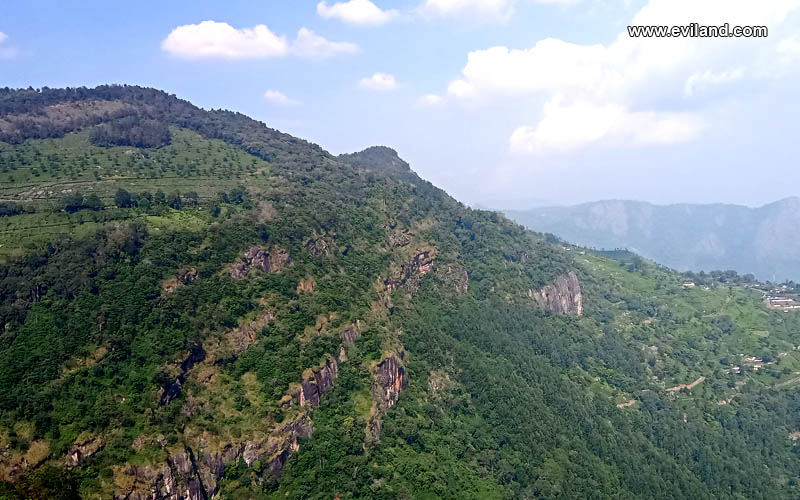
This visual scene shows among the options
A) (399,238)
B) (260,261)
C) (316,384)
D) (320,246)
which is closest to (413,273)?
(399,238)

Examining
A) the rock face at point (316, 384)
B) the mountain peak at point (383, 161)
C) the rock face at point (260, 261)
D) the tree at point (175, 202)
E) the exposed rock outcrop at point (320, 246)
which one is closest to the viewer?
the rock face at point (316, 384)

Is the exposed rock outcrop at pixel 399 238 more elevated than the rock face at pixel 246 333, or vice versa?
the exposed rock outcrop at pixel 399 238

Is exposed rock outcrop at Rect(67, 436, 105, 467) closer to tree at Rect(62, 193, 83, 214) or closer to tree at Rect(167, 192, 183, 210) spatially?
tree at Rect(62, 193, 83, 214)

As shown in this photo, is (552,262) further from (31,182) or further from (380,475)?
(31,182)

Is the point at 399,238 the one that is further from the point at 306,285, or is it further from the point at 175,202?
the point at 175,202

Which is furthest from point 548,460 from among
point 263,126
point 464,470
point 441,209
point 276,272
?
point 263,126

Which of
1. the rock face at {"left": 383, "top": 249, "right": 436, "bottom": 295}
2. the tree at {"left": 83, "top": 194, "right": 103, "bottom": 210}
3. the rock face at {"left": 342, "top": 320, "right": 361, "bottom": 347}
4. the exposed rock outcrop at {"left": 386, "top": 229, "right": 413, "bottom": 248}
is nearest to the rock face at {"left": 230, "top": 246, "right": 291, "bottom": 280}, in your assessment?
the rock face at {"left": 342, "top": 320, "right": 361, "bottom": 347}

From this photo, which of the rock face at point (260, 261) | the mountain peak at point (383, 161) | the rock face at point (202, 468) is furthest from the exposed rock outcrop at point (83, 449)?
the mountain peak at point (383, 161)

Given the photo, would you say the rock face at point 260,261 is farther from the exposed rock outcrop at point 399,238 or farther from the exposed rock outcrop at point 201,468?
the exposed rock outcrop at point 399,238
